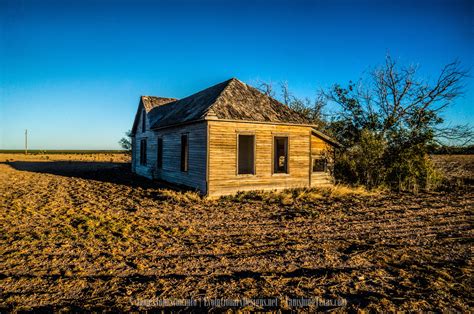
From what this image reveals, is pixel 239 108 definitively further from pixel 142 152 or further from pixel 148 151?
pixel 142 152

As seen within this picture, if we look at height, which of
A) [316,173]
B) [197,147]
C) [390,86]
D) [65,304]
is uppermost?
[390,86]

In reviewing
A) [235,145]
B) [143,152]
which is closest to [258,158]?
[235,145]

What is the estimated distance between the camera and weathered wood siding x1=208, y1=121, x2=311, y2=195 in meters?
11.8

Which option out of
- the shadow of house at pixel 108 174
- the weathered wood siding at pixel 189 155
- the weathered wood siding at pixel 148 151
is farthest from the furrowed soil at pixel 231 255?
the weathered wood siding at pixel 148 151

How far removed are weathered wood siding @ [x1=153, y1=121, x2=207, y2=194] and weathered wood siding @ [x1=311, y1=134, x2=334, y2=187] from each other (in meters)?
6.12

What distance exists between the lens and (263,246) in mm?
5777

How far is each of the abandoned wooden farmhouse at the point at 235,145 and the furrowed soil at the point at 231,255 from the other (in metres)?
2.52

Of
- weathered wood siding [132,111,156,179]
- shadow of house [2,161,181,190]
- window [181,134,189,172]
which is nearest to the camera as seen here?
window [181,134,189,172]

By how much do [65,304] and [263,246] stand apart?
11.6ft

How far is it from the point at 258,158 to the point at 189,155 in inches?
127

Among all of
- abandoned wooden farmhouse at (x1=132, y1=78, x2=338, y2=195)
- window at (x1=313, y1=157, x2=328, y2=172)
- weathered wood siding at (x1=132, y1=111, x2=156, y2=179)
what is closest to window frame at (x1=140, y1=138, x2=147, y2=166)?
weathered wood siding at (x1=132, y1=111, x2=156, y2=179)

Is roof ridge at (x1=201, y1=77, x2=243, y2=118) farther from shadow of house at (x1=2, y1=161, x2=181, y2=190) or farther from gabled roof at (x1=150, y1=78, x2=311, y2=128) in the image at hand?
shadow of house at (x1=2, y1=161, x2=181, y2=190)

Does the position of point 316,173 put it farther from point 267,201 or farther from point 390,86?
point 390,86

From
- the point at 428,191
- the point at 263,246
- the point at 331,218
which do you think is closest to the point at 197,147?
the point at 331,218
